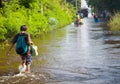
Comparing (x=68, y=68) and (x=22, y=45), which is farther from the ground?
(x=22, y=45)

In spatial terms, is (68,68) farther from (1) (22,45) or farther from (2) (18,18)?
(2) (18,18)

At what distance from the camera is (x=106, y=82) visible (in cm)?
1015

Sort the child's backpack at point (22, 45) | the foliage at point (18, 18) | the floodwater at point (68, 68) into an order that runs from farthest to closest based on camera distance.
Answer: the foliage at point (18, 18), the child's backpack at point (22, 45), the floodwater at point (68, 68)

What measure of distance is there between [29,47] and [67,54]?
5.40 m

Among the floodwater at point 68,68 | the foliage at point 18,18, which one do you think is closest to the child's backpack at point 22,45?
the floodwater at point 68,68

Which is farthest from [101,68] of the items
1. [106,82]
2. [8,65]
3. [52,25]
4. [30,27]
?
[52,25]

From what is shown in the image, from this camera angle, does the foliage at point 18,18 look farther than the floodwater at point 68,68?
Yes

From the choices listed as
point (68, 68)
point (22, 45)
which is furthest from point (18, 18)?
point (22, 45)

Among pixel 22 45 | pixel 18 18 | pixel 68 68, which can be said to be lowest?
pixel 68 68

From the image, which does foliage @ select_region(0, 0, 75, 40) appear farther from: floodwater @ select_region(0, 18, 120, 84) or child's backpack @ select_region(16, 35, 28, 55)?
child's backpack @ select_region(16, 35, 28, 55)

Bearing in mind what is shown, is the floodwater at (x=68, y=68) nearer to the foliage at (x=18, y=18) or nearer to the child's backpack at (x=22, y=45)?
the child's backpack at (x=22, y=45)

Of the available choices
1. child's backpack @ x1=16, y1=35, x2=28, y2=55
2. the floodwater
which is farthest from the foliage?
child's backpack @ x1=16, y1=35, x2=28, y2=55

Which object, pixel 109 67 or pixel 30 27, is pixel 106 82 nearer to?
pixel 109 67

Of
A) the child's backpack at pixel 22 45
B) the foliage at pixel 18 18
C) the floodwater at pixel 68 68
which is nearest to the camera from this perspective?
the floodwater at pixel 68 68
